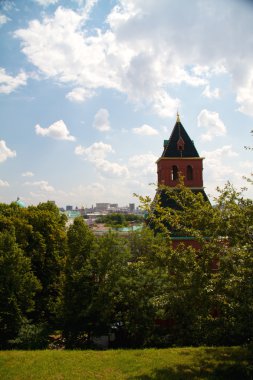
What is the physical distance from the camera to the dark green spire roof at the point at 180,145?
1232 inches

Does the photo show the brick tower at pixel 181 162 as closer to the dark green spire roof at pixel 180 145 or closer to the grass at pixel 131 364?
the dark green spire roof at pixel 180 145

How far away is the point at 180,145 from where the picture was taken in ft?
103

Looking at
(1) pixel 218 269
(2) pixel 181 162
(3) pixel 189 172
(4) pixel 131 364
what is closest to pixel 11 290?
(4) pixel 131 364

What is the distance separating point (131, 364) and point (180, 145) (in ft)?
73.8

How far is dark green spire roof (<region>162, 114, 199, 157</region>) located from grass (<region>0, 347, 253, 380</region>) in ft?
65.1

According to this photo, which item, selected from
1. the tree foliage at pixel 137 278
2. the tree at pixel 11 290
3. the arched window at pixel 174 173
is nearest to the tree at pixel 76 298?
the tree foliage at pixel 137 278

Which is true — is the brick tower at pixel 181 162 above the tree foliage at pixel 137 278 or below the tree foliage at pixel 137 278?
above

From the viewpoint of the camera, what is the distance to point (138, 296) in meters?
17.0

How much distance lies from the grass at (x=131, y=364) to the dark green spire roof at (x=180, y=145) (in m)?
19.8

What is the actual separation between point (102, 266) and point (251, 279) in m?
10.8

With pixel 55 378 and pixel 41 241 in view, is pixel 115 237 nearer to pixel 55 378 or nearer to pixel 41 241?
pixel 41 241

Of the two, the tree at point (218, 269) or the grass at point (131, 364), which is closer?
the tree at point (218, 269)

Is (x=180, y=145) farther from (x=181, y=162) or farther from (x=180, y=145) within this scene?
(x=181, y=162)

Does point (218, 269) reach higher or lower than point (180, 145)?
lower
